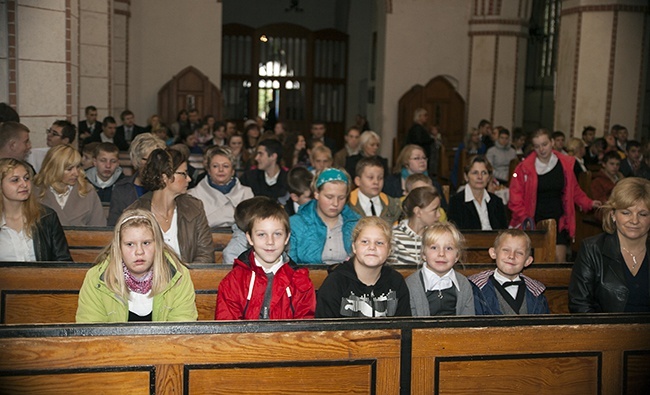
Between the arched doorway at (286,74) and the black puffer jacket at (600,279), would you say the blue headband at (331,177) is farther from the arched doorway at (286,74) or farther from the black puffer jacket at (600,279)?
the arched doorway at (286,74)

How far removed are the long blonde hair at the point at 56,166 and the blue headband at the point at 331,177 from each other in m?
1.94

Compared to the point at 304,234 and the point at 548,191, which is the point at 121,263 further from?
the point at 548,191

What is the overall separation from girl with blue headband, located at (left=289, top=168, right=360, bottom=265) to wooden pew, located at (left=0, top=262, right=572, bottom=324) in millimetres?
480

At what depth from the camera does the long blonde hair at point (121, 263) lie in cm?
402

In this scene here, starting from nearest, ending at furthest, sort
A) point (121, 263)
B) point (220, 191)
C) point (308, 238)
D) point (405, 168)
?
point (121, 263)
point (308, 238)
point (220, 191)
point (405, 168)

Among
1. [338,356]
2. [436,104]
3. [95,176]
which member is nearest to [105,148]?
[95,176]

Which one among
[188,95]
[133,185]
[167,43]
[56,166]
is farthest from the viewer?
[167,43]

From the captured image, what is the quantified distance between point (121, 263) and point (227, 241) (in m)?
2.46

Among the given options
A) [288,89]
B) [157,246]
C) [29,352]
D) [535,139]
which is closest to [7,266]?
[157,246]

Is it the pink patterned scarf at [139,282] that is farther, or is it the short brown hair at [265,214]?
the short brown hair at [265,214]

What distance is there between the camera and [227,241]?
6.50m

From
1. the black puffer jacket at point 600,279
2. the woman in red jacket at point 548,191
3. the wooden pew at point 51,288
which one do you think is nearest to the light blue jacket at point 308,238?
the wooden pew at point 51,288

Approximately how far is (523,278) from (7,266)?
9.64 feet

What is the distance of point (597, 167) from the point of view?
12609 millimetres
